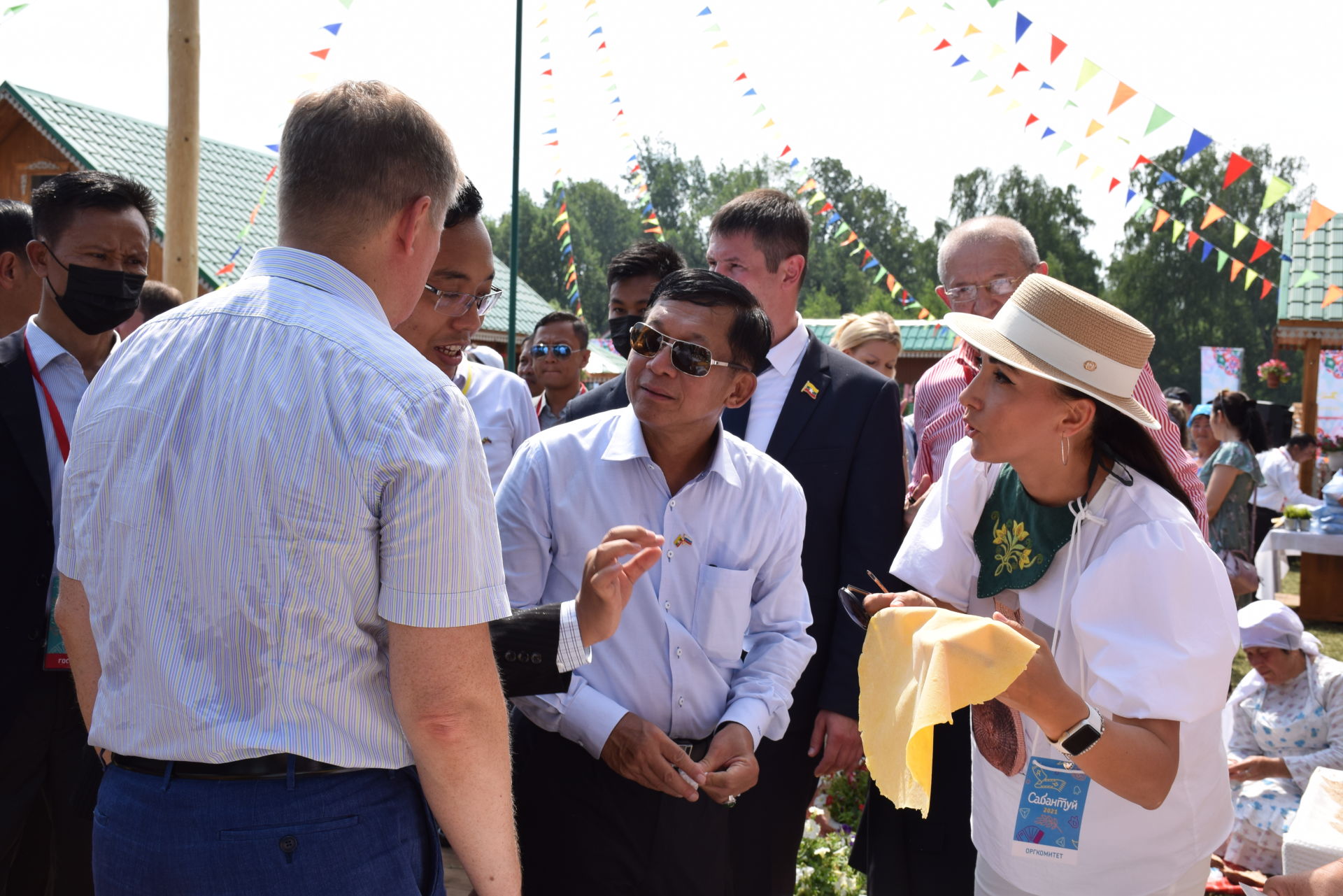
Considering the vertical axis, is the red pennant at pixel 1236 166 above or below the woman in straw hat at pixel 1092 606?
above

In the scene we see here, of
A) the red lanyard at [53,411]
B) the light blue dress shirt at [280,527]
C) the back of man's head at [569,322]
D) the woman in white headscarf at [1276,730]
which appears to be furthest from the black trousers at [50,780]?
the woman in white headscarf at [1276,730]

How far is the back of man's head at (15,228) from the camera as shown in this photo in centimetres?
350

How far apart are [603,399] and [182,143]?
350cm

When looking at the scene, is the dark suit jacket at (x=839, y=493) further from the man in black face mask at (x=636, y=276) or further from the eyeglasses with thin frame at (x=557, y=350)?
the eyeglasses with thin frame at (x=557, y=350)

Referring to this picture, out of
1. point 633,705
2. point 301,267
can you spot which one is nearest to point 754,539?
point 633,705

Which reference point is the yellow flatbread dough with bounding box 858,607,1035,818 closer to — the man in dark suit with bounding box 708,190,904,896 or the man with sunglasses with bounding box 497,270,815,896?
the man with sunglasses with bounding box 497,270,815,896

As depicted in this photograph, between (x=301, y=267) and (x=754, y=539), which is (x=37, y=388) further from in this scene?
(x=754, y=539)

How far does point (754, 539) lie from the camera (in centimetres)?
263

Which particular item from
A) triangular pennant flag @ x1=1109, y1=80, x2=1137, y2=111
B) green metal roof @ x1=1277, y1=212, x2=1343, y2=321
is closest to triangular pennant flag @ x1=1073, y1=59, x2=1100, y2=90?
triangular pennant flag @ x1=1109, y1=80, x2=1137, y2=111

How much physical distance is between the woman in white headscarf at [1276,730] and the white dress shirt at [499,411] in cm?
346

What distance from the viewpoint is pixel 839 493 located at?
3328 millimetres

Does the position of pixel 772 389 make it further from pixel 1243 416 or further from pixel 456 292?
pixel 1243 416

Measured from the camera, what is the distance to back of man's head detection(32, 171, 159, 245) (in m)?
3.19

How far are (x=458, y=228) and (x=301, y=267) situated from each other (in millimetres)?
1437
